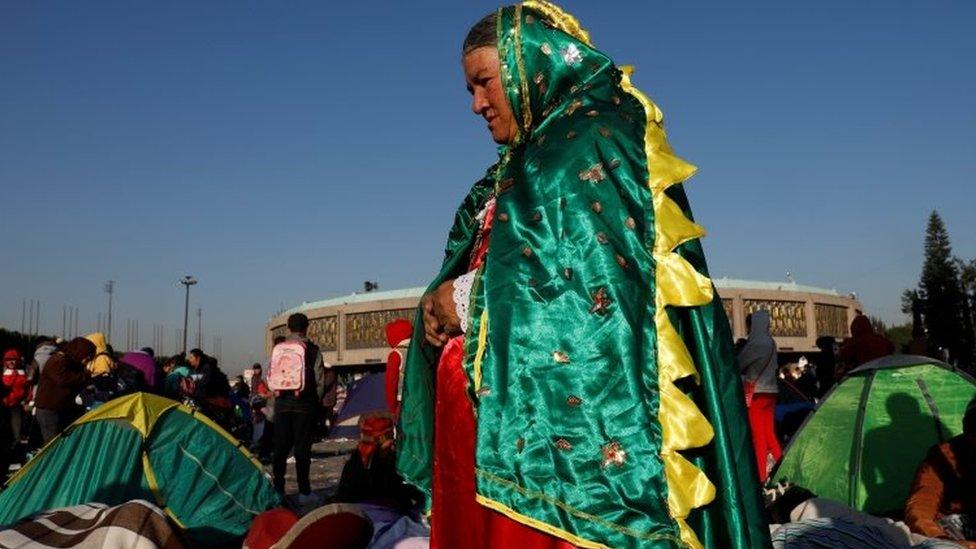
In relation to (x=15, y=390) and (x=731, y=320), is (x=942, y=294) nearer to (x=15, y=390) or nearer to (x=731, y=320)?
(x=731, y=320)

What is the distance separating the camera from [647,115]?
2039 mm

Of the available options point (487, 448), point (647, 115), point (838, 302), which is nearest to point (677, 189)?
point (647, 115)

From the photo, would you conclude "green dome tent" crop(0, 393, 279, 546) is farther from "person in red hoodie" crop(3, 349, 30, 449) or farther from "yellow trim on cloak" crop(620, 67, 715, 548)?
"person in red hoodie" crop(3, 349, 30, 449)

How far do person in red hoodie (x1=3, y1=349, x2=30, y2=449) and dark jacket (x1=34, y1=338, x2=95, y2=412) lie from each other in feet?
11.1

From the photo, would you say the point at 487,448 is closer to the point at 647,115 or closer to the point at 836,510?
the point at 647,115

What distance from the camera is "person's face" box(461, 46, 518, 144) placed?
2.17m

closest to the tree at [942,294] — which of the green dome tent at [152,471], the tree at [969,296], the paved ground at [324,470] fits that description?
the tree at [969,296]

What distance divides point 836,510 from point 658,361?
10.6 ft

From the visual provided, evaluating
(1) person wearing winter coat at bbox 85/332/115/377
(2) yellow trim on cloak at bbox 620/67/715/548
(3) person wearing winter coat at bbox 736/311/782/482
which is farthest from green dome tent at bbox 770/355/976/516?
(1) person wearing winter coat at bbox 85/332/115/377

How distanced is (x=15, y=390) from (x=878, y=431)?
11266mm

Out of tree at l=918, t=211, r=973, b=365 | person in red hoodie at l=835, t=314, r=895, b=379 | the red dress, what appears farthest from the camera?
tree at l=918, t=211, r=973, b=365

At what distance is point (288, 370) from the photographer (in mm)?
7746

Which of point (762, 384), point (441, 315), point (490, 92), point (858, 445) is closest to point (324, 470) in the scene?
point (762, 384)

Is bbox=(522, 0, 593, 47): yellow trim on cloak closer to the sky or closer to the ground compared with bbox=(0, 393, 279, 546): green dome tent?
closer to the sky
